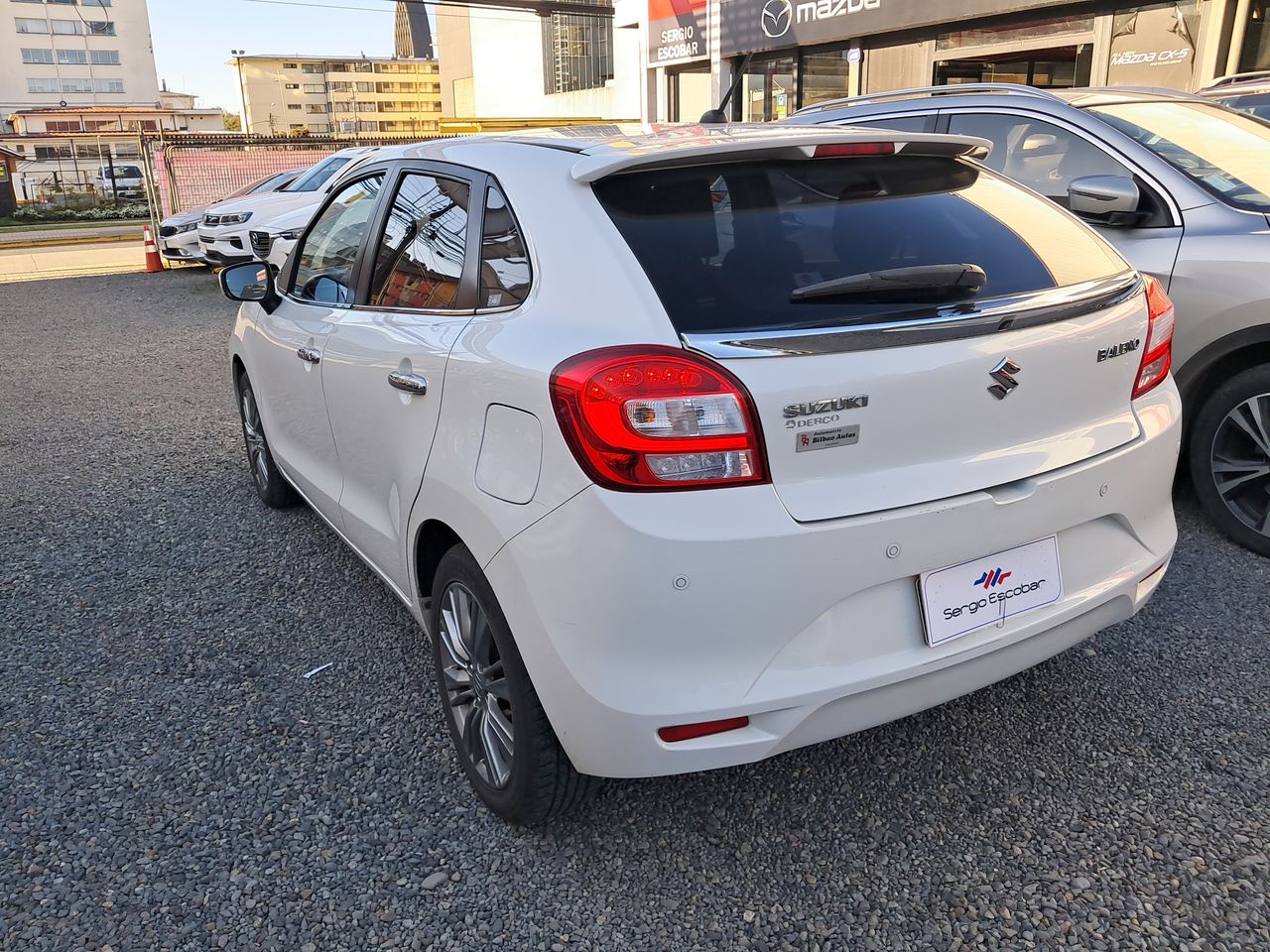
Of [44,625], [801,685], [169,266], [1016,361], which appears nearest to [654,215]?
[1016,361]

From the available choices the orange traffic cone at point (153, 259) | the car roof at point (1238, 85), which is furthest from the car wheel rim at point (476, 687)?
the orange traffic cone at point (153, 259)

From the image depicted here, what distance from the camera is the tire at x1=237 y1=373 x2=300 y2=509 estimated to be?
4785 mm

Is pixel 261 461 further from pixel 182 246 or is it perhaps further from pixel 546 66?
pixel 546 66

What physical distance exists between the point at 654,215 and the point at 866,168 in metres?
0.62

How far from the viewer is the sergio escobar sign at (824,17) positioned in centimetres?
1502

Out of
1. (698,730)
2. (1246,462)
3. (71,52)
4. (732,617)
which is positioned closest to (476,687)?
(698,730)

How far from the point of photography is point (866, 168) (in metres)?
2.58

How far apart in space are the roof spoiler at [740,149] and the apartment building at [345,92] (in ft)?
446

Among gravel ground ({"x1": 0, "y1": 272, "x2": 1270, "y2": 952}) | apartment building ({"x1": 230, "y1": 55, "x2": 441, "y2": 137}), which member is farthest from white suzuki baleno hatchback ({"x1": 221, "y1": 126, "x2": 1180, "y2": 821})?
apartment building ({"x1": 230, "y1": 55, "x2": 441, "y2": 137})

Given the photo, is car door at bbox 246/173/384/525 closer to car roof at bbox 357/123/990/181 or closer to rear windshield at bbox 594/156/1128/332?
car roof at bbox 357/123/990/181

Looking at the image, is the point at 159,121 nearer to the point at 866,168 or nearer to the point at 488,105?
the point at 488,105

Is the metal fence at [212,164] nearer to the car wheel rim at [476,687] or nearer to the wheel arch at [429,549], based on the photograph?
the wheel arch at [429,549]

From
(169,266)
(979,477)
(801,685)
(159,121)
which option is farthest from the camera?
(159,121)

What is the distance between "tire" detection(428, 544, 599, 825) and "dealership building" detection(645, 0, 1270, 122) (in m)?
10.4
